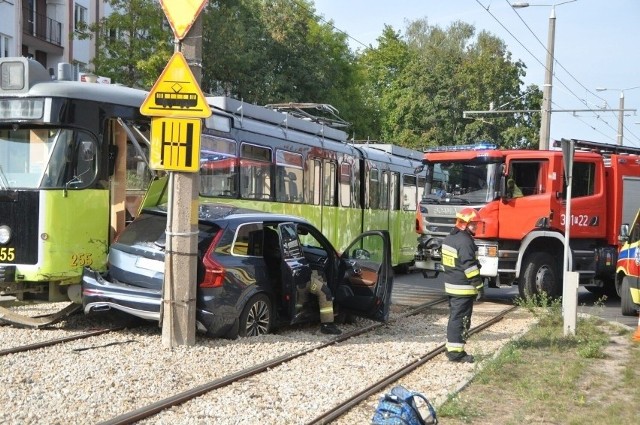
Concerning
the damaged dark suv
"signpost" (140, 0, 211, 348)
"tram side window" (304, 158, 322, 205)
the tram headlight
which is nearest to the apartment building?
"tram side window" (304, 158, 322, 205)

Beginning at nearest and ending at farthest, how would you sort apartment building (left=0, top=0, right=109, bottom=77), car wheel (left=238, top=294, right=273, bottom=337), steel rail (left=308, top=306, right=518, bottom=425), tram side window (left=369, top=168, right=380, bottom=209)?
1. steel rail (left=308, top=306, right=518, bottom=425)
2. car wheel (left=238, top=294, right=273, bottom=337)
3. tram side window (left=369, top=168, right=380, bottom=209)
4. apartment building (left=0, top=0, right=109, bottom=77)

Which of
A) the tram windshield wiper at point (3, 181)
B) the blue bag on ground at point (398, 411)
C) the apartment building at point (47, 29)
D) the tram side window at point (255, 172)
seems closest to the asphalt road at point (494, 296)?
the tram side window at point (255, 172)

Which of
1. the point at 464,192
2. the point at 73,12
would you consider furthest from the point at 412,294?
the point at 73,12

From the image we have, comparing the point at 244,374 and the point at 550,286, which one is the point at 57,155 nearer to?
the point at 244,374

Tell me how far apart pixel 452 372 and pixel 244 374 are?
7.70 feet

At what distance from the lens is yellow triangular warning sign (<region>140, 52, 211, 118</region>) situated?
9328 millimetres

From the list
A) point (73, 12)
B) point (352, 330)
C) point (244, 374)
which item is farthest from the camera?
point (73, 12)

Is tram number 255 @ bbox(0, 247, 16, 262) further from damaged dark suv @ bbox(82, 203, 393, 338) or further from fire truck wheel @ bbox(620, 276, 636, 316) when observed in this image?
fire truck wheel @ bbox(620, 276, 636, 316)

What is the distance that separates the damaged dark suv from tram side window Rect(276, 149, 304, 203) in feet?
13.8

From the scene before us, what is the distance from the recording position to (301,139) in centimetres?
1652

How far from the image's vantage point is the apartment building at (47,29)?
103 ft

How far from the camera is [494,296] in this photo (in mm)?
17922

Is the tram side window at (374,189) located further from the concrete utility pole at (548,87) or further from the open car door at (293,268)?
the open car door at (293,268)

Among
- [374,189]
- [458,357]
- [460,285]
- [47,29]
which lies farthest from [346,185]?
[47,29]
